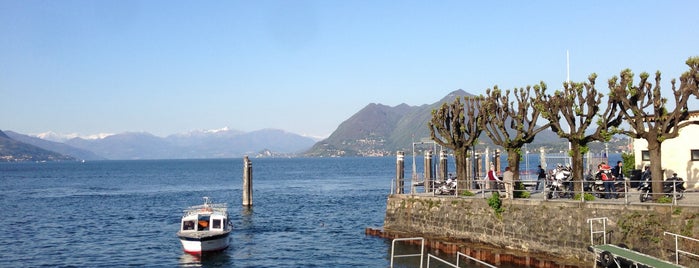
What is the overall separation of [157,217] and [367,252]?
26.2m

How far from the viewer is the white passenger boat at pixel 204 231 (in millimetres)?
33312

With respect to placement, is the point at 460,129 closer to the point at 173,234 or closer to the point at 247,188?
the point at 173,234

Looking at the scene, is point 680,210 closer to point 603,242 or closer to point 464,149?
point 603,242

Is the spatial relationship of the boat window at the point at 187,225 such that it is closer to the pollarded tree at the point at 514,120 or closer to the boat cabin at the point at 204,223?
the boat cabin at the point at 204,223

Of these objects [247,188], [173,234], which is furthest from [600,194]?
[247,188]

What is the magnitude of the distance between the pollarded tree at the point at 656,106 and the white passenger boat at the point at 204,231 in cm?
2058

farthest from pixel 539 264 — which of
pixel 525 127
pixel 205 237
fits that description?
pixel 205 237

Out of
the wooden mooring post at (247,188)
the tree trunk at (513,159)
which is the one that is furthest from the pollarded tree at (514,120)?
the wooden mooring post at (247,188)

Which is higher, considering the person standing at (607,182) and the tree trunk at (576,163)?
the tree trunk at (576,163)

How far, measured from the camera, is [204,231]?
3444 centimetres

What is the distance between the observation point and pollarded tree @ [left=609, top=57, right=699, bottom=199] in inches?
970

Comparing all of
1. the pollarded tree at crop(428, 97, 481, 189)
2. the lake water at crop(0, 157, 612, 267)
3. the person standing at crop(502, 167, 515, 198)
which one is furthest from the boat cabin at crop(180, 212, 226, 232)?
the person standing at crop(502, 167, 515, 198)

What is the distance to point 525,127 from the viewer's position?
32250 millimetres

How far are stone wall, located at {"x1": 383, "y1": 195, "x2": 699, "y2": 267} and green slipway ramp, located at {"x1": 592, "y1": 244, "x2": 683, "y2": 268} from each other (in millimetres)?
1665
